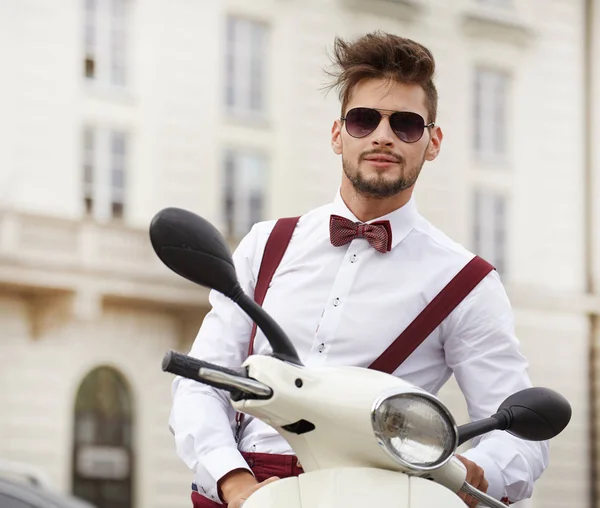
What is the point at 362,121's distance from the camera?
2150mm

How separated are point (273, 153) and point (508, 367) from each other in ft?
46.5

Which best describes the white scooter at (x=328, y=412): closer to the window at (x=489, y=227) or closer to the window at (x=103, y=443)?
the window at (x=103, y=443)

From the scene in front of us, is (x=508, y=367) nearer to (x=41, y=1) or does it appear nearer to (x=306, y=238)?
(x=306, y=238)

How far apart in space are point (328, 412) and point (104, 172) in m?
13.7

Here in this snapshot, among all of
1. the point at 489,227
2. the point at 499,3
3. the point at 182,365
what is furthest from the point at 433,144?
the point at 499,3

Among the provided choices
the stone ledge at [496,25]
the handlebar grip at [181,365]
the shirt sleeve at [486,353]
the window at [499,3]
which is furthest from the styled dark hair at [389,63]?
the window at [499,3]

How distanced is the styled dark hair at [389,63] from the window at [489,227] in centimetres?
1562

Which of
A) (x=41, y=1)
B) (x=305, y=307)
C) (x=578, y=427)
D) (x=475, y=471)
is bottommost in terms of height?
(x=578, y=427)

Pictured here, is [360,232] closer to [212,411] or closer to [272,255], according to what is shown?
Result: [272,255]

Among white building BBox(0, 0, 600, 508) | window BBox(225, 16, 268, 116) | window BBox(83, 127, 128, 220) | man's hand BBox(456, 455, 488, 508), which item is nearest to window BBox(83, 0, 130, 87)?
white building BBox(0, 0, 600, 508)

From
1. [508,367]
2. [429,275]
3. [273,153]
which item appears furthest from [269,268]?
[273,153]

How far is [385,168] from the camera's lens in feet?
7.11

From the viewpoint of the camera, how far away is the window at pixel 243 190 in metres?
15.9

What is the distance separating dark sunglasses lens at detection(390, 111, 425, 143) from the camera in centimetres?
214
